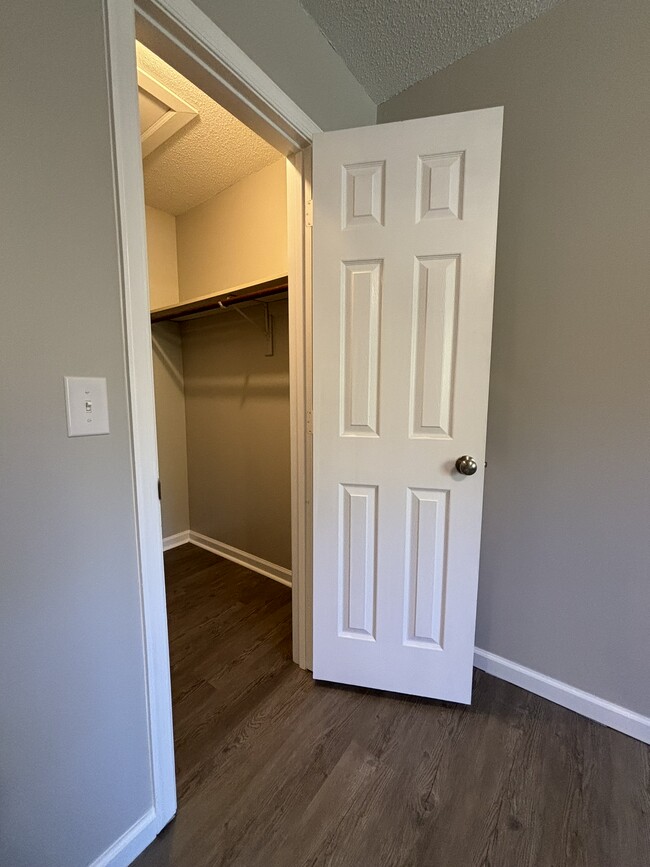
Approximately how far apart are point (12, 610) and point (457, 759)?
1419 millimetres

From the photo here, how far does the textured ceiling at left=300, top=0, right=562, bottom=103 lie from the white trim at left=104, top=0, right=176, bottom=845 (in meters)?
0.88

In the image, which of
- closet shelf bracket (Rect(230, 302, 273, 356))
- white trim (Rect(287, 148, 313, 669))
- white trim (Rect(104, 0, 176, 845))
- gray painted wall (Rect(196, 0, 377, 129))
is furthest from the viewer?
closet shelf bracket (Rect(230, 302, 273, 356))

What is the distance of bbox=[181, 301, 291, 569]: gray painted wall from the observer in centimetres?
233

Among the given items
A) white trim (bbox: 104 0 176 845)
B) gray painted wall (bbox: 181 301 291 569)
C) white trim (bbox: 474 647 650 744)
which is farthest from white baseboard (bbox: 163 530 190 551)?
white trim (bbox: 474 647 650 744)

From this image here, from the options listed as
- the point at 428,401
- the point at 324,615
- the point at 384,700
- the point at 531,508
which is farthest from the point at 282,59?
the point at 384,700

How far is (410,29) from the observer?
133cm

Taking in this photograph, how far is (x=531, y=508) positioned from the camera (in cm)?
145

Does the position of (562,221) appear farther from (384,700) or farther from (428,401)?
(384,700)

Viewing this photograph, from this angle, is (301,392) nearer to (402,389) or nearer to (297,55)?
(402,389)

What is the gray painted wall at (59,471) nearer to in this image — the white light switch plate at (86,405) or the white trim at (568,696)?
the white light switch plate at (86,405)

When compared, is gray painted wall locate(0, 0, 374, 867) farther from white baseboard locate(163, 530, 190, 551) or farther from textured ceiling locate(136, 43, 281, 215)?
white baseboard locate(163, 530, 190, 551)

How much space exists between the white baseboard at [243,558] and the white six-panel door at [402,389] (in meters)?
0.95

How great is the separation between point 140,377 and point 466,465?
107 cm

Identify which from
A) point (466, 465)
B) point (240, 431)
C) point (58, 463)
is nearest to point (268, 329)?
point (240, 431)
